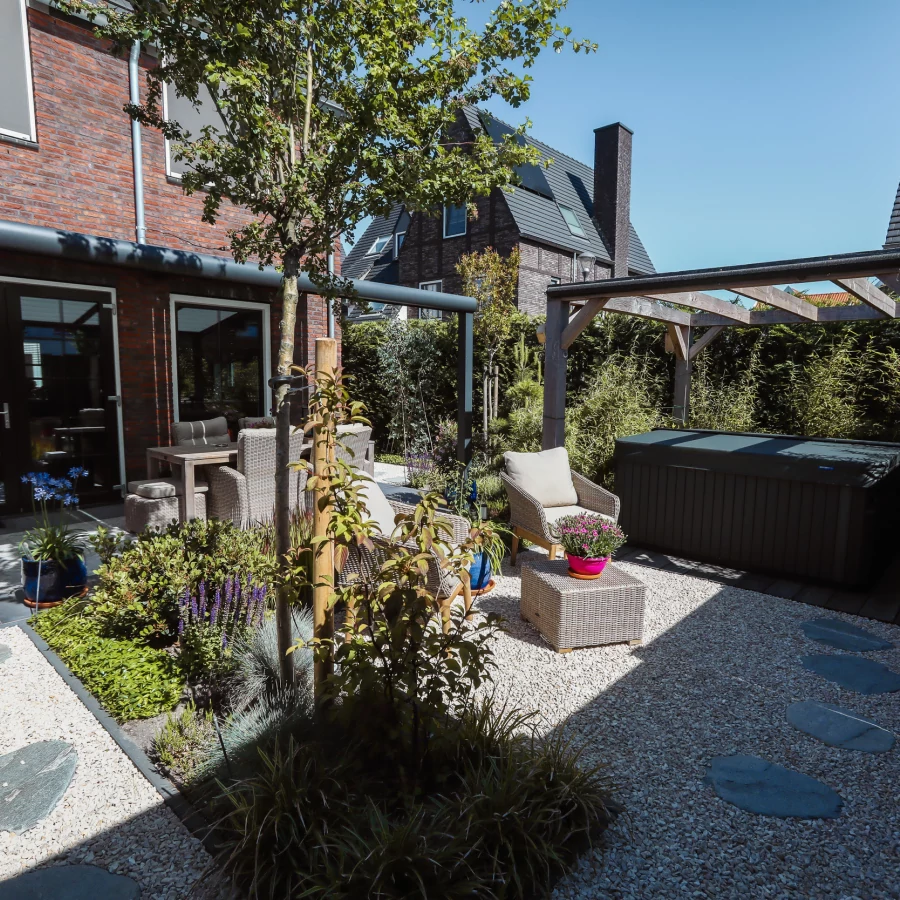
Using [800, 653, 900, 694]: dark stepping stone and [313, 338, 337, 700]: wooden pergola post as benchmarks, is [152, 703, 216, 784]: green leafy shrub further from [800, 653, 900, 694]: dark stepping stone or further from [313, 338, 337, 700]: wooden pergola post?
[800, 653, 900, 694]: dark stepping stone

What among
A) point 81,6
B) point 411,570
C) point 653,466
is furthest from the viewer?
point 653,466

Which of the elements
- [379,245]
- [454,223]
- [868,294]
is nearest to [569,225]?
[454,223]

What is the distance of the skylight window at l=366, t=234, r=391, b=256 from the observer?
1898cm

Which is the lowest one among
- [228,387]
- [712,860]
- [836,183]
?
[712,860]

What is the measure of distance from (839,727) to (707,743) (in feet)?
2.19

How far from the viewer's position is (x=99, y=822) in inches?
80.8

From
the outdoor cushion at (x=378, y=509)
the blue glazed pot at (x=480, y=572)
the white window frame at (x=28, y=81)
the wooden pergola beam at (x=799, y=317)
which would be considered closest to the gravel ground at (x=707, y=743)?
the blue glazed pot at (x=480, y=572)

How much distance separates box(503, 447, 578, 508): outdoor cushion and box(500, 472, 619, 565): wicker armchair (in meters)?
0.06

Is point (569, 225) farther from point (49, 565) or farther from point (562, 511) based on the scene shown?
point (49, 565)

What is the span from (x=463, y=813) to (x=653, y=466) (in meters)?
4.01

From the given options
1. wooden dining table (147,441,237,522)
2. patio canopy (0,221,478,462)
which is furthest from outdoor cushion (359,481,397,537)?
wooden dining table (147,441,237,522)

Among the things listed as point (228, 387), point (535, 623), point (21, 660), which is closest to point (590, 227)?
point (228, 387)

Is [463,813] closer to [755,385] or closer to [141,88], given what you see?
[755,385]

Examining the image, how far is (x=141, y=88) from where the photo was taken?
258 inches
